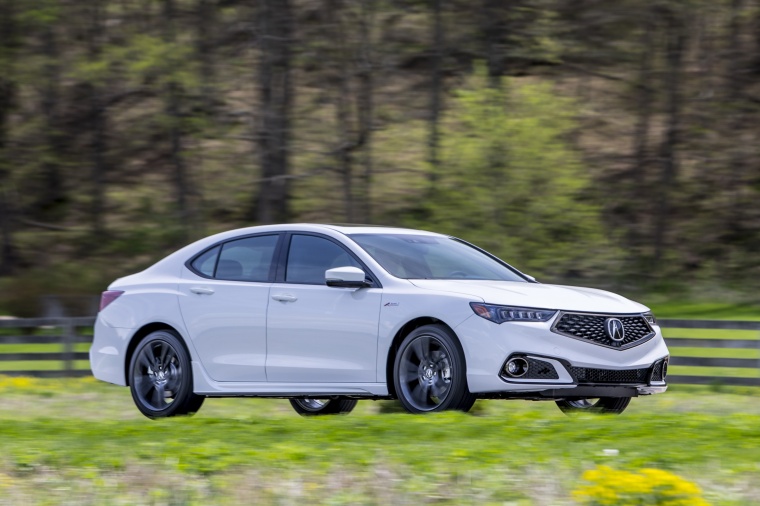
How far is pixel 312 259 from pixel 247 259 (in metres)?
0.68

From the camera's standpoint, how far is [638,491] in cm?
561

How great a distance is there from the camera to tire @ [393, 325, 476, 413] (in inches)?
340

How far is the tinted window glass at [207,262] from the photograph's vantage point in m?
10.5

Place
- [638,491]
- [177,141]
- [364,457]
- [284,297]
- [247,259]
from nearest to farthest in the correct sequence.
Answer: [638,491]
[364,457]
[284,297]
[247,259]
[177,141]

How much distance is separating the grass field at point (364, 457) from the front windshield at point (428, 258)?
142cm

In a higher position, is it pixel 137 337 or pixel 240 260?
pixel 240 260

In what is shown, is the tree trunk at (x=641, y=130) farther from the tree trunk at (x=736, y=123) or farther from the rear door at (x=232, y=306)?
the rear door at (x=232, y=306)

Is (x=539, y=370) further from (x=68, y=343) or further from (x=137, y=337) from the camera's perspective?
(x=68, y=343)

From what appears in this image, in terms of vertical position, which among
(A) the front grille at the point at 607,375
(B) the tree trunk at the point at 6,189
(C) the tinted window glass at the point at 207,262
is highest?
(C) the tinted window glass at the point at 207,262

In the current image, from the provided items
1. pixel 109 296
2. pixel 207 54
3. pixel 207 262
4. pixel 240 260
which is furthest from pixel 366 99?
pixel 240 260

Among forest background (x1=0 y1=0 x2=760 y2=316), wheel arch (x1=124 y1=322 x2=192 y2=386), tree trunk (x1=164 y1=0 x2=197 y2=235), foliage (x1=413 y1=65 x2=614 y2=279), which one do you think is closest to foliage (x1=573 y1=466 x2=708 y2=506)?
wheel arch (x1=124 y1=322 x2=192 y2=386)

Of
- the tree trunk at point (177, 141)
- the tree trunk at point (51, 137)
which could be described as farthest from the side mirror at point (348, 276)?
the tree trunk at point (51, 137)

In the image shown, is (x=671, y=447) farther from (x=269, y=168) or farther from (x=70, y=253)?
(x=70, y=253)

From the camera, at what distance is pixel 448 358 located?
8695 mm
